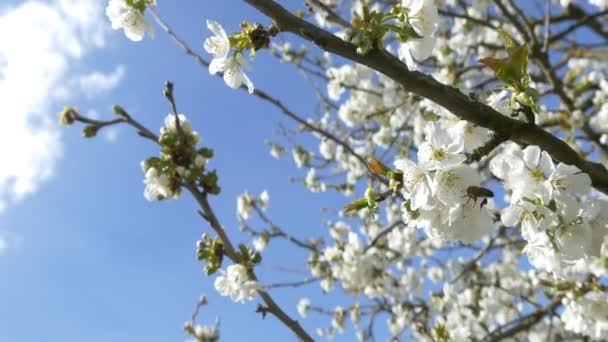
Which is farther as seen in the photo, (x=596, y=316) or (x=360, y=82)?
(x=360, y=82)

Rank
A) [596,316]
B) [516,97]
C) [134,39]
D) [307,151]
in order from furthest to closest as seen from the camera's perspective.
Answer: [307,151]
[596,316]
[134,39]
[516,97]

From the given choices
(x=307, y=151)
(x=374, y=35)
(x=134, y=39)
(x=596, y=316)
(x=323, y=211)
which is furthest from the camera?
(x=307, y=151)

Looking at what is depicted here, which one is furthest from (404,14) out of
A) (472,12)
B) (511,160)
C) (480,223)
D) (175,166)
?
(472,12)

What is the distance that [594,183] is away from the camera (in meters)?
1.31

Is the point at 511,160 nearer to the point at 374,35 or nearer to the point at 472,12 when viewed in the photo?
the point at 374,35

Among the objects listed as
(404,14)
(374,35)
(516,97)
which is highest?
(404,14)

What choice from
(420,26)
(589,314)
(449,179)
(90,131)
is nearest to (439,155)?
(449,179)

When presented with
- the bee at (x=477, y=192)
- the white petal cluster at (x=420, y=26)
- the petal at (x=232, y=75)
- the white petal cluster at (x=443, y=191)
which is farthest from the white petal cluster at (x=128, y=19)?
the bee at (x=477, y=192)

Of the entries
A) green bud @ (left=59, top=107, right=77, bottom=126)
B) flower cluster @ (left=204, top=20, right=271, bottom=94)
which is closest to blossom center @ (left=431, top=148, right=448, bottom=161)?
flower cluster @ (left=204, top=20, right=271, bottom=94)

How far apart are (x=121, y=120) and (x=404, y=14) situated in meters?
1.45

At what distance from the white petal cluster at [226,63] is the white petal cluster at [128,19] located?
519 mm

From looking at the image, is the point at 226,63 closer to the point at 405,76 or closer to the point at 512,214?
the point at 405,76

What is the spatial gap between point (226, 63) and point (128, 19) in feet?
2.08

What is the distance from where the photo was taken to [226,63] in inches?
58.1
